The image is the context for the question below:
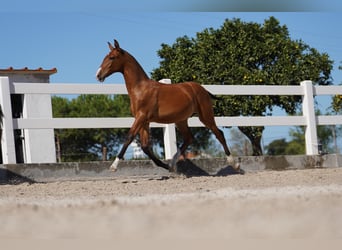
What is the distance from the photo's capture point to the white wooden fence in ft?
24.6

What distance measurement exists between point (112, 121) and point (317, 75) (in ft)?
41.4

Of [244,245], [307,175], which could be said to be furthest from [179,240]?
[307,175]

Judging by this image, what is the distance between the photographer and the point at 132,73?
725cm

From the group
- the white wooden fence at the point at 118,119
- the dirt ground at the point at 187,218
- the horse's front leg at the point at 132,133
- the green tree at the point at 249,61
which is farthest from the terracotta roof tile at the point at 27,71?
the dirt ground at the point at 187,218

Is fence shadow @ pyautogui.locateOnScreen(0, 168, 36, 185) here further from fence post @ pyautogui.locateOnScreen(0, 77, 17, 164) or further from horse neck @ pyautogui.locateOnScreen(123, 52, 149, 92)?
horse neck @ pyautogui.locateOnScreen(123, 52, 149, 92)

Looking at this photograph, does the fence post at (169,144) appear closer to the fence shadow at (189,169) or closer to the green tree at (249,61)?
the fence shadow at (189,169)

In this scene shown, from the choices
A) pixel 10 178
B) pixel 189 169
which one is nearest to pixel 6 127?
pixel 10 178

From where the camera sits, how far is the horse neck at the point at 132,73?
721 cm

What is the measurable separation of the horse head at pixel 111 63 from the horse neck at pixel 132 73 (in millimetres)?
94

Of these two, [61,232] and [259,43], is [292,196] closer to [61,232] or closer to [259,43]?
[61,232]

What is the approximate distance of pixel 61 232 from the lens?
10.5 ft

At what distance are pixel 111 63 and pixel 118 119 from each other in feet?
4.17

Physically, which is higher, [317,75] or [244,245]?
[317,75]

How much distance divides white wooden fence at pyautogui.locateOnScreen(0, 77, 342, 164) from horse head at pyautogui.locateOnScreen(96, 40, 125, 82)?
0.93 metres
